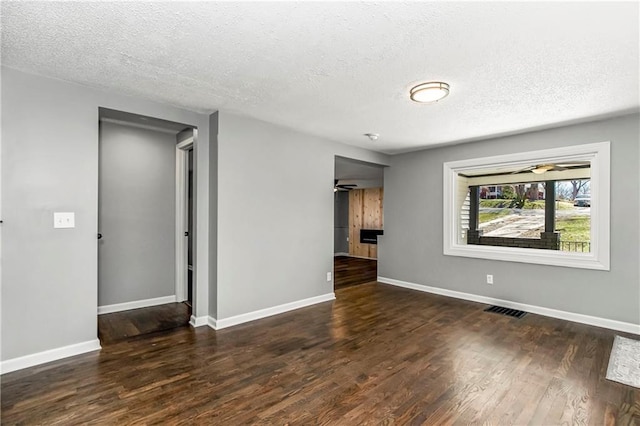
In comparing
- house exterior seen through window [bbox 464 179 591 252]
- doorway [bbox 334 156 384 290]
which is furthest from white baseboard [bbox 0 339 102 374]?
doorway [bbox 334 156 384 290]

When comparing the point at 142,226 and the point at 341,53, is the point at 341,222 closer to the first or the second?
the point at 142,226

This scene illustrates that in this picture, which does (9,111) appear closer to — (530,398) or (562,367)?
(530,398)

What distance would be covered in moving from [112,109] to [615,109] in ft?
16.5

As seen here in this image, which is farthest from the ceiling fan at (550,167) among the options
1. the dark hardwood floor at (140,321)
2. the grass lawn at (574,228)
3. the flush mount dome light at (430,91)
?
the dark hardwood floor at (140,321)

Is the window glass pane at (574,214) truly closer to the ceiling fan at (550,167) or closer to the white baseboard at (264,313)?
the ceiling fan at (550,167)

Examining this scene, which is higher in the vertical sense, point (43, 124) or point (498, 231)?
point (43, 124)

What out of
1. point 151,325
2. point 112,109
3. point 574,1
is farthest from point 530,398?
point 112,109

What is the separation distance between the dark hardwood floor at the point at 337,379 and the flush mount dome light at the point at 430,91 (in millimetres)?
2301

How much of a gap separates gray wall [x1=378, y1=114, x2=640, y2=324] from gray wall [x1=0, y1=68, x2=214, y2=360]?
4.34 m

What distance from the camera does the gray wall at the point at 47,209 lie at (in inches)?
98.3

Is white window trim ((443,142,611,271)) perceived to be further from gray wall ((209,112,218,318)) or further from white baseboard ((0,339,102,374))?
white baseboard ((0,339,102,374))

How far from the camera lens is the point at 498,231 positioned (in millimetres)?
4852

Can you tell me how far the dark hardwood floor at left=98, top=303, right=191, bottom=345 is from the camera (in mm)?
3279

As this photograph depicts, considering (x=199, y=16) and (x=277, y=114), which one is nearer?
(x=199, y=16)
